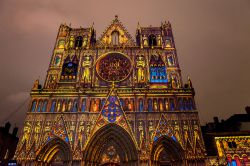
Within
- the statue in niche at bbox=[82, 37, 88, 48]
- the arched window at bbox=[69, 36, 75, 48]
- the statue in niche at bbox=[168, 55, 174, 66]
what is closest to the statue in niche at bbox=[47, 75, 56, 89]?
the arched window at bbox=[69, 36, 75, 48]

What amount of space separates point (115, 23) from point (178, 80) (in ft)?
47.6

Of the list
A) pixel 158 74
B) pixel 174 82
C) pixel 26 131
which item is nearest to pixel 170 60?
pixel 158 74

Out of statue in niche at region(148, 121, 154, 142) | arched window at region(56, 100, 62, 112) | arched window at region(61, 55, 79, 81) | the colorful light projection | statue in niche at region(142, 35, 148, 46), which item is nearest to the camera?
the colorful light projection

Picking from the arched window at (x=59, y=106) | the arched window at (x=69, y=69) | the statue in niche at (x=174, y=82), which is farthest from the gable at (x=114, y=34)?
the arched window at (x=59, y=106)

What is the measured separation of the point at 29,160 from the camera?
62.3 feet

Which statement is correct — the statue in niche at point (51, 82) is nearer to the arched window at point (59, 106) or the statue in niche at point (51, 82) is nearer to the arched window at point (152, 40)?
the arched window at point (59, 106)

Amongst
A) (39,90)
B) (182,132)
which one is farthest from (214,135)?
(39,90)

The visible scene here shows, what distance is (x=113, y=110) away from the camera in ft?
71.9

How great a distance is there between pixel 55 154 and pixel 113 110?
26.2 ft

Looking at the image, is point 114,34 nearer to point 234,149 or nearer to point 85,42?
point 85,42

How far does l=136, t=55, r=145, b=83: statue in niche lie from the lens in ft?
80.9

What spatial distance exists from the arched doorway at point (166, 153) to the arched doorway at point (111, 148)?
2197 millimetres

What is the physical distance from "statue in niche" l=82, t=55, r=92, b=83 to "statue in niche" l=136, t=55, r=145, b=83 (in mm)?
6639

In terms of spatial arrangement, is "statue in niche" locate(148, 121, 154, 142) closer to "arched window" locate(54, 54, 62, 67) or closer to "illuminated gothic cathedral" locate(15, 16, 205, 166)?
"illuminated gothic cathedral" locate(15, 16, 205, 166)
